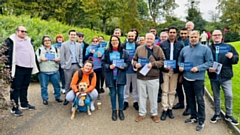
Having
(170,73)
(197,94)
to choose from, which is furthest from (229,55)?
(170,73)

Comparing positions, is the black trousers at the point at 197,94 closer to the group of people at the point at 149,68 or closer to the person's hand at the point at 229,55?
the group of people at the point at 149,68

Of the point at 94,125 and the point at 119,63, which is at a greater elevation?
Answer: the point at 119,63

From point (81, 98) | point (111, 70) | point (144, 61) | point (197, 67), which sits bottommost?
point (81, 98)

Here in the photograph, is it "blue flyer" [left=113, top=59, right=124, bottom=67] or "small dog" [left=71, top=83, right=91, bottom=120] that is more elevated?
"blue flyer" [left=113, top=59, right=124, bottom=67]

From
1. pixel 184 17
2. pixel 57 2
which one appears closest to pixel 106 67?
pixel 57 2

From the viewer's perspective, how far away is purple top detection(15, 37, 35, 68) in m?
5.86

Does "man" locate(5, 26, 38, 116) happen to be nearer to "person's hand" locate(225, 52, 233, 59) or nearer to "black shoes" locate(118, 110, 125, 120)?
"black shoes" locate(118, 110, 125, 120)

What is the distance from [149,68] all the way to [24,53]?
3072 millimetres

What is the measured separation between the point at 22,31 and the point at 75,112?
2.43 meters

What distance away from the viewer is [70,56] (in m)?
6.82

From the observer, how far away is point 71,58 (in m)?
6.84

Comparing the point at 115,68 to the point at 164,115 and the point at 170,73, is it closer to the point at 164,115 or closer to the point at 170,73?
the point at 170,73

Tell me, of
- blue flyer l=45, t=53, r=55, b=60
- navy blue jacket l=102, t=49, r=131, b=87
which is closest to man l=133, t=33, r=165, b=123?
navy blue jacket l=102, t=49, r=131, b=87

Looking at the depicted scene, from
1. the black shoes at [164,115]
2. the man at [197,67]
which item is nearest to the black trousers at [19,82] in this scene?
the black shoes at [164,115]
